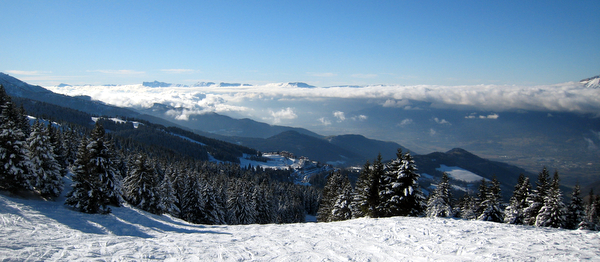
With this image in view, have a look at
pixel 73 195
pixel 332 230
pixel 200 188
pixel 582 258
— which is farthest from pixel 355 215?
pixel 73 195

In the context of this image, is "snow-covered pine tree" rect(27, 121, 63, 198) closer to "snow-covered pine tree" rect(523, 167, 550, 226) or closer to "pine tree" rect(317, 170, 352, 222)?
"pine tree" rect(317, 170, 352, 222)

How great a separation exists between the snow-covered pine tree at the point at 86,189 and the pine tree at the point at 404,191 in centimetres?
2980

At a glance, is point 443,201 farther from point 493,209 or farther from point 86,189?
point 86,189

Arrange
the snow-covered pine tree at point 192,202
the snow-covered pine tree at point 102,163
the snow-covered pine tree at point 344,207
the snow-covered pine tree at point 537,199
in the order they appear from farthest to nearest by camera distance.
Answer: the snow-covered pine tree at point 192,202 < the snow-covered pine tree at point 344,207 < the snow-covered pine tree at point 537,199 < the snow-covered pine tree at point 102,163

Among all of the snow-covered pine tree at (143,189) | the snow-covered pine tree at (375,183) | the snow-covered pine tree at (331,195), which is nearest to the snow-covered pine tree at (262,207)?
the snow-covered pine tree at (331,195)

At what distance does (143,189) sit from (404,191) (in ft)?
107

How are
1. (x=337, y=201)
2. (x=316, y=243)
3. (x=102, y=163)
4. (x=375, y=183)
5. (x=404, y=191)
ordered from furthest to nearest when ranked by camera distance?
1. (x=337, y=201)
2. (x=375, y=183)
3. (x=404, y=191)
4. (x=102, y=163)
5. (x=316, y=243)

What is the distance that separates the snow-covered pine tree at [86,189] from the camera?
25333 mm

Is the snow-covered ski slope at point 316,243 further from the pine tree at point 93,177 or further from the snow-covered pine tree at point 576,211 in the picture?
the snow-covered pine tree at point 576,211

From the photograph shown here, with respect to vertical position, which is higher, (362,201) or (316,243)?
(316,243)

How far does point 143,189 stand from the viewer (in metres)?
34.2

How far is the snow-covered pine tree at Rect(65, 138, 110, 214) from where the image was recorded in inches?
997

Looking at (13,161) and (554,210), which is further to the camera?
(554,210)

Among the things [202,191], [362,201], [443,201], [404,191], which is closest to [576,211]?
[443,201]
